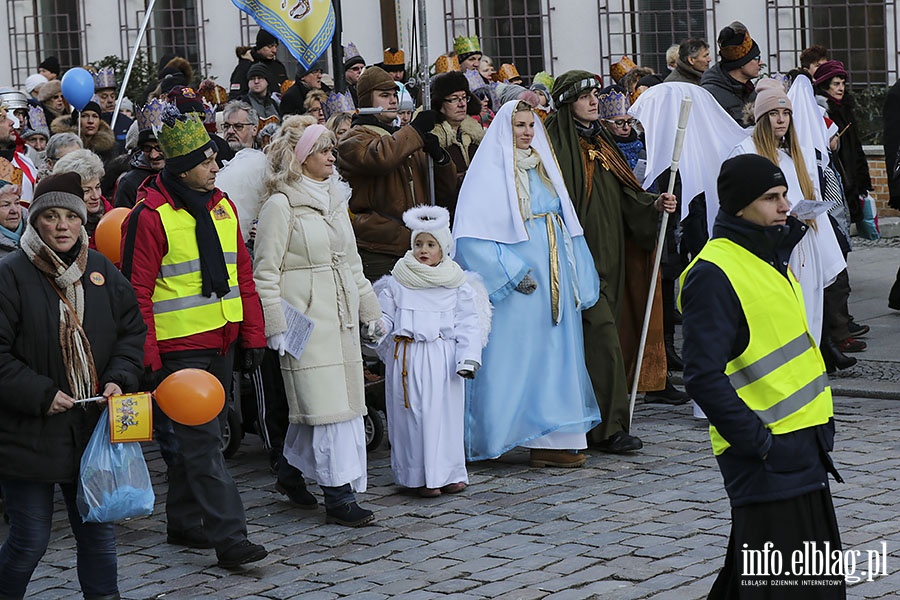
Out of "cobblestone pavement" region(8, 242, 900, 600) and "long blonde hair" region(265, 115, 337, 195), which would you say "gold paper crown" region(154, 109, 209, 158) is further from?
"cobblestone pavement" region(8, 242, 900, 600)

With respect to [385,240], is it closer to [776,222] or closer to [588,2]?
[776,222]

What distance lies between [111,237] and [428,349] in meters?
1.68

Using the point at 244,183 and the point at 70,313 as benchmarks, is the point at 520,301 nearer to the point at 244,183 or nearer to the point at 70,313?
the point at 244,183

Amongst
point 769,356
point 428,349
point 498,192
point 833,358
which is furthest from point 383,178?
point 769,356

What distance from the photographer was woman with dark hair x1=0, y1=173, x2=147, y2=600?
5.59 metres

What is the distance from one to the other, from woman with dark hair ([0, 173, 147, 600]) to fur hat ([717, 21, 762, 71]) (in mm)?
5825

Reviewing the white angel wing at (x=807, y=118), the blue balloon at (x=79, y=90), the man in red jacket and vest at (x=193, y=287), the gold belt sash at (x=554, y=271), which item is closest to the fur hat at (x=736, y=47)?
the white angel wing at (x=807, y=118)

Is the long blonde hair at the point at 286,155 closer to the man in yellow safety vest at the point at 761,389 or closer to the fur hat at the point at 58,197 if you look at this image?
the fur hat at the point at 58,197

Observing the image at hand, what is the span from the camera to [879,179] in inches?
667

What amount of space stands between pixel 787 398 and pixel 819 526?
1.35 feet

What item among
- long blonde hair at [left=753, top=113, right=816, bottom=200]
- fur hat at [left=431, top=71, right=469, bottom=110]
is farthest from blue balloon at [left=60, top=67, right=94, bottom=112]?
long blonde hair at [left=753, top=113, right=816, bottom=200]

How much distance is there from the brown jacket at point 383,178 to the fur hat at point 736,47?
2666 mm

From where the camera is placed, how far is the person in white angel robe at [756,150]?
28.1 feet

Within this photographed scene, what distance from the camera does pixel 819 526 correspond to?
457cm
